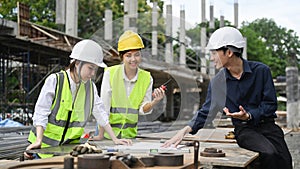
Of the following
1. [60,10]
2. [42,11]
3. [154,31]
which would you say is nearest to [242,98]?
[154,31]

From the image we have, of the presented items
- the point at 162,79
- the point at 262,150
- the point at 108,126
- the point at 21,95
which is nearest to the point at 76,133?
the point at 108,126

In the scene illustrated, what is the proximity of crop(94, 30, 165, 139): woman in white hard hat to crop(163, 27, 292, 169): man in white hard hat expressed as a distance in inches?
17.1

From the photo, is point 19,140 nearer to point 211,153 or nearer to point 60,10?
point 211,153

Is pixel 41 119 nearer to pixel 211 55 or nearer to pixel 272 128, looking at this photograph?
pixel 211 55

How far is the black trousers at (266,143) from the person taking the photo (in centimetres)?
308

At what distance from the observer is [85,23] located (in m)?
34.4

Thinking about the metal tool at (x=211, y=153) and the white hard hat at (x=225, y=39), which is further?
the white hard hat at (x=225, y=39)

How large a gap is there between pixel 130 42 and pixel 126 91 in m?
0.47

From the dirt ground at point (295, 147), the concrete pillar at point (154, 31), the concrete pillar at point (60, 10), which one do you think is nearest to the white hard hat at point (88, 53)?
the concrete pillar at point (154, 31)

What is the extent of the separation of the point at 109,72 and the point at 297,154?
676cm

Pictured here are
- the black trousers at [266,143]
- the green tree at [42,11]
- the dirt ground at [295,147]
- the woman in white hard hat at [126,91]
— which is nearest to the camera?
the black trousers at [266,143]

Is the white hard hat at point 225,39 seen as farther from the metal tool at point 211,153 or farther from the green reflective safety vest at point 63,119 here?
the green reflective safety vest at point 63,119

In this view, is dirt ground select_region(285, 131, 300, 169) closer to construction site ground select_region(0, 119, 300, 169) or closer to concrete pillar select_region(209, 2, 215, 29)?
construction site ground select_region(0, 119, 300, 169)

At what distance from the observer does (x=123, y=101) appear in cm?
369
